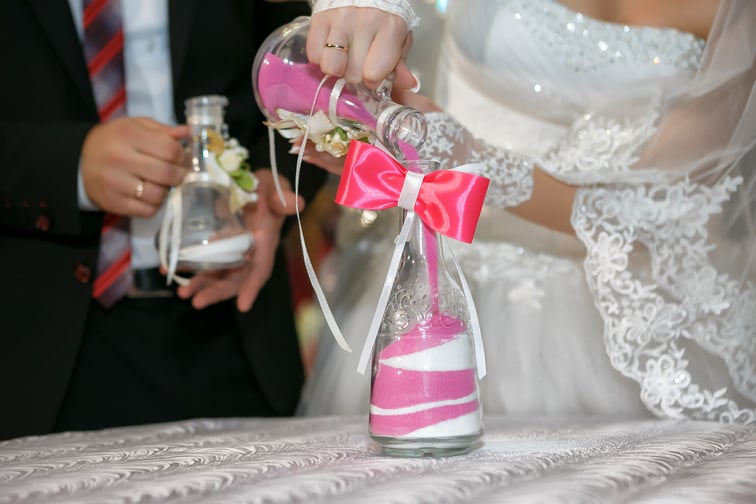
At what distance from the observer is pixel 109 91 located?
1.41 meters

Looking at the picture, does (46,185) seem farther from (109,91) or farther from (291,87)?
(291,87)

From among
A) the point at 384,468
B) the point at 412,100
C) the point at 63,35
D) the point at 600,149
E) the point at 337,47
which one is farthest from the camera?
the point at 63,35

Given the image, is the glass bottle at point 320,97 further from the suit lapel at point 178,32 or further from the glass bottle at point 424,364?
the suit lapel at point 178,32

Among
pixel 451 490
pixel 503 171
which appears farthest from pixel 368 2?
pixel 451 490

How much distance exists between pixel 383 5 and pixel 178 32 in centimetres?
66

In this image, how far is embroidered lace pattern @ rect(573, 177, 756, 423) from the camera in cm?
100

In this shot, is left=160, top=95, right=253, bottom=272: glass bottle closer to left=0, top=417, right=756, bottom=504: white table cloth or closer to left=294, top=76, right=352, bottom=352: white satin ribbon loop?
left=0, top=417, right=756, bottom=504: white table cloth

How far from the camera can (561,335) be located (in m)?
1.21

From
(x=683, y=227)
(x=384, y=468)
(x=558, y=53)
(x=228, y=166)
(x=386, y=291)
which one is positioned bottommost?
(x=384, y=468)

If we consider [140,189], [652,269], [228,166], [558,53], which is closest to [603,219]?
[652,269]

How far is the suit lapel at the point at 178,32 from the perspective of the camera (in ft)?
4.57

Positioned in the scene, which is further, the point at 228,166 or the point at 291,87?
the point at 228,166

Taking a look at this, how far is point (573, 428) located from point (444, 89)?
2.25 ft

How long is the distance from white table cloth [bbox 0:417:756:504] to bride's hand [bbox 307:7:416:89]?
36 centimetres
